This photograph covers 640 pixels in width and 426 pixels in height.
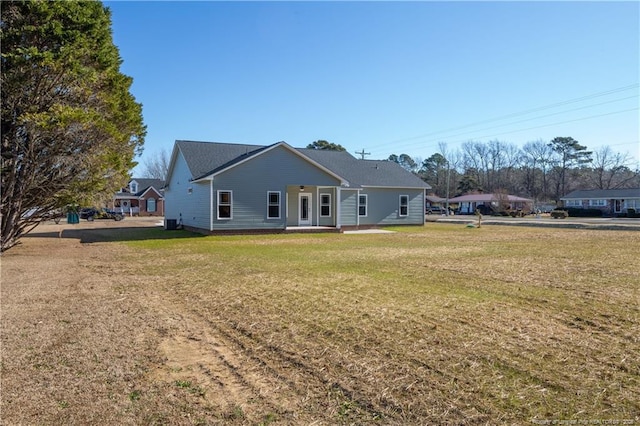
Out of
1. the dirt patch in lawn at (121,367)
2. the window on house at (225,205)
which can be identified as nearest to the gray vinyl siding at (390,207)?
the window on house at (225,205)

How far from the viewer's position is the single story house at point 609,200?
172ft

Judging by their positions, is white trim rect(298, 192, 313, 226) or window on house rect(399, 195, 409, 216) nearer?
white trim rect(298, 192, 313, 226)

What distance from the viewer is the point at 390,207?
2864 centimetres

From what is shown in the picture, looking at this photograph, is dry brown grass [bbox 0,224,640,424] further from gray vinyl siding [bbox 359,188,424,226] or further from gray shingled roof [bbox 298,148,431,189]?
gray shingled roof [bbox 298,148,431,189]

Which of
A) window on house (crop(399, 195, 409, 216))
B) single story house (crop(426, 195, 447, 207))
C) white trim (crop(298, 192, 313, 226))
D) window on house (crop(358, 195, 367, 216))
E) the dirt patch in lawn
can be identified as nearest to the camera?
the dirt patch in lawn

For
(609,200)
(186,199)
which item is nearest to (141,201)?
(186,199)

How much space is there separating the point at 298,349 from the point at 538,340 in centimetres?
267

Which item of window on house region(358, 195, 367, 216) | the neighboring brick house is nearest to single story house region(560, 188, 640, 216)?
window on house region(358, 195, 367, 216)

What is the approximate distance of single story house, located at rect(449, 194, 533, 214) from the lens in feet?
190

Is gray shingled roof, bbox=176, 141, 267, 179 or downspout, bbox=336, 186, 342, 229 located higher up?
gray shingled roof, bbox=176, 141, 267, 179

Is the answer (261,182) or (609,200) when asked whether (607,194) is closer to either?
(609,200)

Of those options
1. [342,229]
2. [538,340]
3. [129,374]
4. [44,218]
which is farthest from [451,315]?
[342,229]

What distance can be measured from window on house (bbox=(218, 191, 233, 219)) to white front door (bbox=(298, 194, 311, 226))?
454 centimetres

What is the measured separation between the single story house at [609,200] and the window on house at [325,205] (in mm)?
44937
